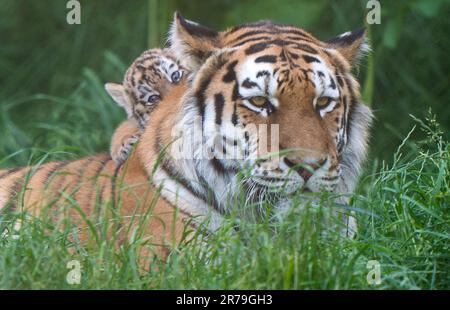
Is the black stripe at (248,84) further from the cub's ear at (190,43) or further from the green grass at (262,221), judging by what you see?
the green grass at (262,221)

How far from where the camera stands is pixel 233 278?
140 inches

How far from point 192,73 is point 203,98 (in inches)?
5.3

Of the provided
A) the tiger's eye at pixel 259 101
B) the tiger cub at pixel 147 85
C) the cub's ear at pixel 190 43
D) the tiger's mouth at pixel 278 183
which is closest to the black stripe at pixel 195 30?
the cub's ear at pixel 190 43

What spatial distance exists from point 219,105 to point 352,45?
0.73 meters

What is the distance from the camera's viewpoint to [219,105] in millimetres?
4309

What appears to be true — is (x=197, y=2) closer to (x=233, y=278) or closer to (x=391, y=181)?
(x=391, y=181)

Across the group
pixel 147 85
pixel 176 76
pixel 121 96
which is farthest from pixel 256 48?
pixel 121 96

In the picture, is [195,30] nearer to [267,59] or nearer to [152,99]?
[267,59]

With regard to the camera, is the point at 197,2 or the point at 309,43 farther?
the point at 197,2

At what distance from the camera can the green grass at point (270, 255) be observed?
138 inches

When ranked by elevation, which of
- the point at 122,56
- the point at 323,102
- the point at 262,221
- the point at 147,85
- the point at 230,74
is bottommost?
the point at 262,221

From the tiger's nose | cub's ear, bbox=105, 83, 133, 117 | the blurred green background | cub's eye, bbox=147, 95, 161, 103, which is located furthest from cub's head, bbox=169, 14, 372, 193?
cub's ear, bbox=105, 83, 133, 117

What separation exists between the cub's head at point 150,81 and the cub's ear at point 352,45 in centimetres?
104

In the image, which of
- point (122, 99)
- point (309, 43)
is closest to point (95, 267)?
point (309, 43)
